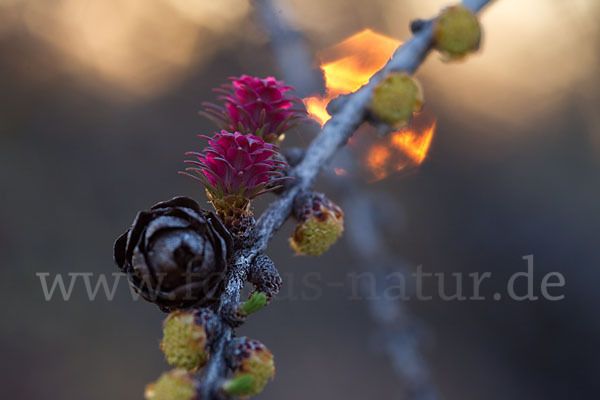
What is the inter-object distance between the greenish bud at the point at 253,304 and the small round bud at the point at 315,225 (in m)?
0.36

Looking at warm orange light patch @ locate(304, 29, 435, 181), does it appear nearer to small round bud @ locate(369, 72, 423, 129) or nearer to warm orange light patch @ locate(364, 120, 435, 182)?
warm orange light patch @ locate(364, 120, 435, 182)

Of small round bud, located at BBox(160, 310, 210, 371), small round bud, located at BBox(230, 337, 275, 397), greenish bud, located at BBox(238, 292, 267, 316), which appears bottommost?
small round bud, located at BBox(230, 337, 275, 397)

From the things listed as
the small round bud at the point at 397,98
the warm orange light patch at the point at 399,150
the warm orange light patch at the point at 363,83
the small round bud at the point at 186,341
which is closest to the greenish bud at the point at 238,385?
the small round bud at the point at 186,341

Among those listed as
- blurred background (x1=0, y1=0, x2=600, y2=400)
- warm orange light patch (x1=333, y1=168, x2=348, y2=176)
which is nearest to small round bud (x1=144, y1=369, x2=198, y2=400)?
warm orange light patch (x1=333, y1=168, x2=348, y2=176)

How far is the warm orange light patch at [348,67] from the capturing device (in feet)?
7.75

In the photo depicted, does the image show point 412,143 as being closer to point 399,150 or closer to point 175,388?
point 399,150

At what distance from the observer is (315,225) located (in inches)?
62.1

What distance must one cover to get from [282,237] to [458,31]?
5753 millimetres

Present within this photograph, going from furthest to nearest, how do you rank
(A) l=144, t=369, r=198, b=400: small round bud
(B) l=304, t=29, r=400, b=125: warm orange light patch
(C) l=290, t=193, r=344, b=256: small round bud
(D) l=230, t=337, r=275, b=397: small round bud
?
1. (B) l=304, t=29, r=400, b=125: warm orange light patch
2. (C) l=290, t=193, r=344, b=256: small round bud
3. (D) l=230, t=337, r=275, b=397: small round bud
4. (A) l=144, t=369, r=198, b=400: small round bud

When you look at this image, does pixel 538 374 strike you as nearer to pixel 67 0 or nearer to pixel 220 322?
pixel 220 322

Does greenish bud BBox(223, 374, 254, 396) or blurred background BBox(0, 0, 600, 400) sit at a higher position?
blurred background BBox(0, 0, 600, 400)

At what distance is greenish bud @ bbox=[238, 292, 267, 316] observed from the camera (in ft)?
4.16

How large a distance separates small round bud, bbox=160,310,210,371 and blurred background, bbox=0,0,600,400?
600 cm

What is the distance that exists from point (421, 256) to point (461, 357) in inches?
76.0
